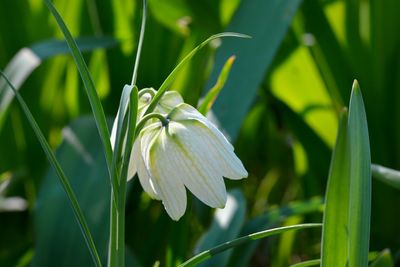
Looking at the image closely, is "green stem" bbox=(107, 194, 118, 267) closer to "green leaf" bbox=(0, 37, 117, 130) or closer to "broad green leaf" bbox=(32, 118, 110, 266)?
"broad green leaf" bbox=(32, 118, 110, 266)

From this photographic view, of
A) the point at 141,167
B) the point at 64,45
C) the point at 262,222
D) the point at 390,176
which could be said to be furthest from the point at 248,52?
the point at 141,167

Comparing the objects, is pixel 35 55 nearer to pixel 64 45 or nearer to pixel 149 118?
pixel 64 45

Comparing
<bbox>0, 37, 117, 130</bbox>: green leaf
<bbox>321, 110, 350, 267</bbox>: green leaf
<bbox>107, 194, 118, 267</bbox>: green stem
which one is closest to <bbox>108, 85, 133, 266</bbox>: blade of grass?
<bbox>107, 194, 118, 267</bbox>: green stem

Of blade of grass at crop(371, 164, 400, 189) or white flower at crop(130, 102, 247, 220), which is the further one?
blade of grass at crop(371, 164, 400, 189)

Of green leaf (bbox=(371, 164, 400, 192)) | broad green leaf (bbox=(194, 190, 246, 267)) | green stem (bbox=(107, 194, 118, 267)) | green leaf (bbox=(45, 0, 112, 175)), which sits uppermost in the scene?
green leaf (bbox=(45, 0, 112, 175))

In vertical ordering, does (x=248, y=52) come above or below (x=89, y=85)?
below

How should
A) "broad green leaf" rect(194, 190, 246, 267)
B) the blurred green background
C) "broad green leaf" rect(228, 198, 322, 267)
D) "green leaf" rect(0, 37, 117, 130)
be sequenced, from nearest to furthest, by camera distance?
1. "broad green leaf" rect(194, 190, 246, 267)
2. "broad green leaf" rect(228, 198, 322, 267)
3. the blurred green background
4. "green leaf" rect(0, 37, 117, 130)
